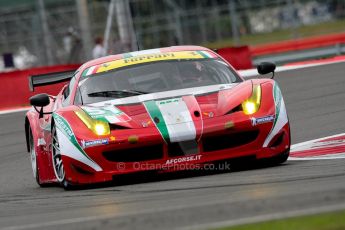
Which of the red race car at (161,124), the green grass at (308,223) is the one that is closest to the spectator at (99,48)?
the red race car at (161,124)

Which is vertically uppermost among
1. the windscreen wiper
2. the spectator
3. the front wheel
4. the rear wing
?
the windscreen wiper

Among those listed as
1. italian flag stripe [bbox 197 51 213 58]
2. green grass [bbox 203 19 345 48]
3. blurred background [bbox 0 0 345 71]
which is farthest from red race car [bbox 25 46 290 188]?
green grass [bbox 203 19 345 48]

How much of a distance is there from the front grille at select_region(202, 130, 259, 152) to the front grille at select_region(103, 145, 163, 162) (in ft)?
1.24

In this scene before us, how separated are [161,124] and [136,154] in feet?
1.02

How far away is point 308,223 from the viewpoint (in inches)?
204

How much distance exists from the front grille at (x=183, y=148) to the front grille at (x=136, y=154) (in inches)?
3.4

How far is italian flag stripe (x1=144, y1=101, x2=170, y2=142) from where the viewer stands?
851 cm

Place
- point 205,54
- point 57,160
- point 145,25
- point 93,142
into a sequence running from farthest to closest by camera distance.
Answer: point 145,25
point 205,54
point 57,160
point 93,142

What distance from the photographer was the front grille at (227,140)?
8.59 meters

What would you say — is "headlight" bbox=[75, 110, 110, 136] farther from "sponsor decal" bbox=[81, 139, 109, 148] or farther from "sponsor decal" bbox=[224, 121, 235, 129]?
"sponsor decal" bbox=[224, 121, 235, 129]

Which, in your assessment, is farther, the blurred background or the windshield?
the blurred background

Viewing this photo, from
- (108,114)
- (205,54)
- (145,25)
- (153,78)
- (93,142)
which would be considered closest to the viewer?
(93,142)

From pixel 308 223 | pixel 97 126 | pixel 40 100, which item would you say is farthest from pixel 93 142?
pixel 308 223

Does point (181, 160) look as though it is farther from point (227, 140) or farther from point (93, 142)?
point (93, 142)
